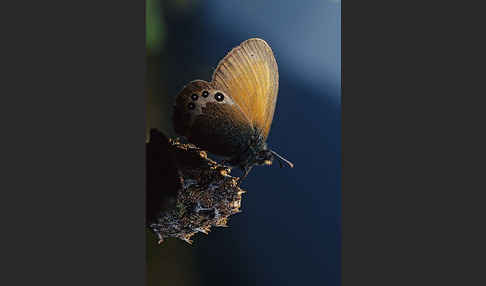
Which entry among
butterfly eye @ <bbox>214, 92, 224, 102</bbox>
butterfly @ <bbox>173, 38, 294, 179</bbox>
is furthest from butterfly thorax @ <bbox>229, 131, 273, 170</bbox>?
butterfly eye @ <bbox>214, 92, 224, 102</bbox>

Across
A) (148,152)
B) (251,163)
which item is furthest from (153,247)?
(251,163)

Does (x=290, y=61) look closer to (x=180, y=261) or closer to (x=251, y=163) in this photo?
(x=251, y=163)

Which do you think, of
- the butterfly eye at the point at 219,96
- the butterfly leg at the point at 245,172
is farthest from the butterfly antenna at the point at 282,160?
the butterfly eye at the point at 219,96

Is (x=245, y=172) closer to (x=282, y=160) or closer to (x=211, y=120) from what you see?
(x=282, y=160)

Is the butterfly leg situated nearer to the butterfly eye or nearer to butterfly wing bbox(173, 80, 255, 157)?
butterfly wing bbox(173, 80, 255, 157)

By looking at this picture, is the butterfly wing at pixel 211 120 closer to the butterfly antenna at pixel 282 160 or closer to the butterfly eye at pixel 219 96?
the butterfly eye at pixel 219 96

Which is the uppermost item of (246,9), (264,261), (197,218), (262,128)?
(246,9)

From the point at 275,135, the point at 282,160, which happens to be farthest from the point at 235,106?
the point at 282,160
